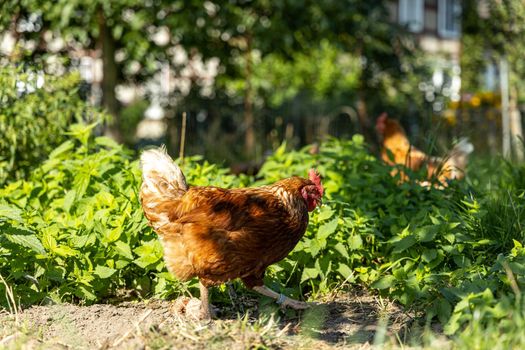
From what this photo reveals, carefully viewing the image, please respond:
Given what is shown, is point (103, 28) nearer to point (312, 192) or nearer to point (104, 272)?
point (104, 272)

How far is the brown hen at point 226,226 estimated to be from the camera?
3.83 metres

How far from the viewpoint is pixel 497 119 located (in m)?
15.2

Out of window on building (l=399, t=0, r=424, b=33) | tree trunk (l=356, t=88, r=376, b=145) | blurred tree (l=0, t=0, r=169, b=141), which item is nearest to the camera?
blurred tree (l=0, t=0, r=169, b=141)

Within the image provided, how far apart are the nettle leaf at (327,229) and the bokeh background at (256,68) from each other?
1769 mm

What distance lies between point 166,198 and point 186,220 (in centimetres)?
22

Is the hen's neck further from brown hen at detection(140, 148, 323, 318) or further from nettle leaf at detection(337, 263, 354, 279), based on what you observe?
nettle leaf at detection(337, 263, 354, 279)

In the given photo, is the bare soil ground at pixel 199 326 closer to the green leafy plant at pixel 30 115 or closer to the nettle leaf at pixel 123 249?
the nettle leaf at pixel 123 249

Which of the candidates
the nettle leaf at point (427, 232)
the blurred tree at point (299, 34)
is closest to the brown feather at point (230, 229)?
the nettle leaf at point (427, 232)

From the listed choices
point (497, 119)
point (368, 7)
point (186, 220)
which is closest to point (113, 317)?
point (186, 220)

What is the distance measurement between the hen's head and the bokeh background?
6.72ft

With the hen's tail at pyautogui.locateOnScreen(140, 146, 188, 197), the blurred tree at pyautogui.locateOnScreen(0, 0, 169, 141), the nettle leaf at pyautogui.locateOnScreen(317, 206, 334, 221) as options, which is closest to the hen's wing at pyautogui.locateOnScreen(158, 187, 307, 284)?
the hen's tail at pyautogui.locateOnScreen(140, 146, 188, 197)

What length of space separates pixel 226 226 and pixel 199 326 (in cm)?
54

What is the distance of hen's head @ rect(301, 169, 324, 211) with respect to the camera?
4039 millimetres

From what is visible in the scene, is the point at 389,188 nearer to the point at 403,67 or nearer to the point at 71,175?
the point at 71,175
